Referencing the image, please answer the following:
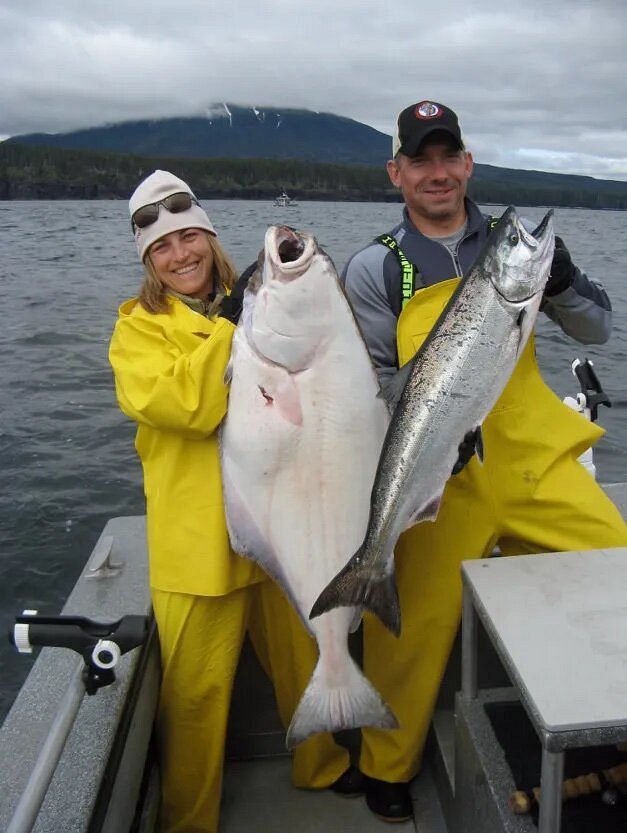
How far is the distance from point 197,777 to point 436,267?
2.41 m

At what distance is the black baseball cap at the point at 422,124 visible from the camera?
337 centimetres

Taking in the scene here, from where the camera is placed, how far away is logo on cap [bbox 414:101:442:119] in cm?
340

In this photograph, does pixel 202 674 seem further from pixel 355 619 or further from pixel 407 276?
pixel 407 276

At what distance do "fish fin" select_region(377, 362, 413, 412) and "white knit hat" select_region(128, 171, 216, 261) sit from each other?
1243 mm

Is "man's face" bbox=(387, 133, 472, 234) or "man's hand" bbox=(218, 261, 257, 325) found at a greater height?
"man's face" bbox=(387, 133, 472, 234)

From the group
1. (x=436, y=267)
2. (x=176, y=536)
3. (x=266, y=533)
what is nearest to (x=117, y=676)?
(x=176, y=536)

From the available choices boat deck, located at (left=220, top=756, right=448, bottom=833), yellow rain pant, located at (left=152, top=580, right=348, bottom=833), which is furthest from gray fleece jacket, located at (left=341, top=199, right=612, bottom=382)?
boat deck, located at (left=220, top=756, right=448, bottom=833)

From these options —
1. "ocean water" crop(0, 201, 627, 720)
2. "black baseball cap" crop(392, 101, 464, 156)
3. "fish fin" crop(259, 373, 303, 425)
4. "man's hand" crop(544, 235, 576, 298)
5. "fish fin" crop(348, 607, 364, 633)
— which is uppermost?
"black baseball cap" crop(392, 101, 464, 156)

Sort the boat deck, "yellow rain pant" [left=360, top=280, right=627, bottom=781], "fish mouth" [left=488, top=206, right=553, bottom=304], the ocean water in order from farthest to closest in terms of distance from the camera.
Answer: the ocean water, the boat deck, "yellow rain pant" [left=360, top=280, right=627, bottom=781], "fish mouth" [left=488, top=206, right=553, bottom=304]

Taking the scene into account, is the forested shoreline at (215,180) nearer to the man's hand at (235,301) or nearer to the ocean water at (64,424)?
the ocean water at (64,424)

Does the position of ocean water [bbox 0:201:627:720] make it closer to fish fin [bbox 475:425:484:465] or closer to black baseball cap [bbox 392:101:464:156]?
black baseball cap [bbox 392:101:464:156]

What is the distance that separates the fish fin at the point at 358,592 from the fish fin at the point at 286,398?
1.74 ft

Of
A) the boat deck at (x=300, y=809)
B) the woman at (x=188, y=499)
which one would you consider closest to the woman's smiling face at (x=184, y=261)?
the woman at (x=188, y=499)

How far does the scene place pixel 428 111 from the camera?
342cm
